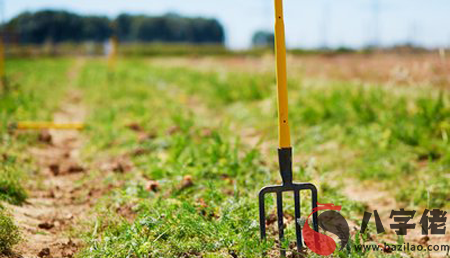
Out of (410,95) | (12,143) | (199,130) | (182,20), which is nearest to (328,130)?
(410,95)

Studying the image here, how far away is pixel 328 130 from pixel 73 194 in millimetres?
3353

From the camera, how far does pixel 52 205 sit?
3271mm

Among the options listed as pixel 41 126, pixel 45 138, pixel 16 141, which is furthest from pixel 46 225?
pixel 41 126

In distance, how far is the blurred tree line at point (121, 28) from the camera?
3952 inches

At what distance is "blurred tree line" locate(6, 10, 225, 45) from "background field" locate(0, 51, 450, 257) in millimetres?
96014

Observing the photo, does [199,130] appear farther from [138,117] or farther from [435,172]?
[435,172]

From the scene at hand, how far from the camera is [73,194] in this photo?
354 cm

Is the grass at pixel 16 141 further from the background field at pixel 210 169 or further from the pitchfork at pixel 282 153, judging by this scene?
the pitchfork at pixel 282 153

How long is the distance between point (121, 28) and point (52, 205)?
360 feet

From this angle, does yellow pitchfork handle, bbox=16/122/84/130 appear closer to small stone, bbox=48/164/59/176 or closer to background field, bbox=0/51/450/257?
background field, bbox=0/51/450/257

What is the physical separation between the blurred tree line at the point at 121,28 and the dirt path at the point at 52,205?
96.6 metres

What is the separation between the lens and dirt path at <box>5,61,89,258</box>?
8.23 feet

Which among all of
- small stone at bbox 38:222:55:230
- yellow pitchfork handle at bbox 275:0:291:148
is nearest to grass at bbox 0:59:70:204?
small stone at bbox 38:222:55:230

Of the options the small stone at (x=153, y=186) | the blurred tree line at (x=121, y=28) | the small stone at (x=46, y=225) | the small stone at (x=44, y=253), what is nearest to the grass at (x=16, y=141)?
the small stone at (x=46, y=225)
